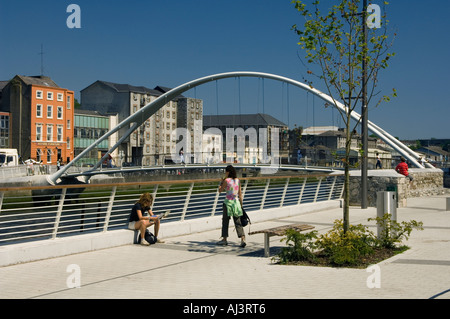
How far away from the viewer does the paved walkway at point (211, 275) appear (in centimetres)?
708

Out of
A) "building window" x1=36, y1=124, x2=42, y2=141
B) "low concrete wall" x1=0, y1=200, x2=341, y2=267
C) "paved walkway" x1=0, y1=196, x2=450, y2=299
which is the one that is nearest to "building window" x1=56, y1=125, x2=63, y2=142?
"building window" x1=36, y1=124, x2=42, y2=141

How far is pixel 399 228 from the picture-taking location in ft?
34.5

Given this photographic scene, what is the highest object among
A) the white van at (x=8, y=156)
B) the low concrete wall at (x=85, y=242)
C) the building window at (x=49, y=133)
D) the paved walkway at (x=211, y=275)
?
the building window at (x=49, y=133)

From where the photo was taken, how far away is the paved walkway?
7082mm

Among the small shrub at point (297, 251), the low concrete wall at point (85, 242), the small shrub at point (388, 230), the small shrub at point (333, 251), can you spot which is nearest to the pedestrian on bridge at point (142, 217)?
the low concrete wall at point (85, 242)

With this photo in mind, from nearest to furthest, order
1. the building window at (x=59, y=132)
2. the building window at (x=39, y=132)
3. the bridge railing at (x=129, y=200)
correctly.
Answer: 1. the bridge railing at (x=129, y=200)
2. the building window at (x=39, y=132)
3. the building window at (x=59, y=132)

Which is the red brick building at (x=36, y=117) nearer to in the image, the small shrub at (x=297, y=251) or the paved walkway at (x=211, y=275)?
the paved walkway at (x=211, y=275)

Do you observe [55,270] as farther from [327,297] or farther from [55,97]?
[55,97]

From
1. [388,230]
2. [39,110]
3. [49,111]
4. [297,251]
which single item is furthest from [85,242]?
[49,111]

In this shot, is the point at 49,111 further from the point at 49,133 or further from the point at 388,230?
the point at 388,230

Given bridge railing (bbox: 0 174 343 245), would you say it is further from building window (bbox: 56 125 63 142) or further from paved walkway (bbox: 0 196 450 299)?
building window (bbox: 56 125 63 142)

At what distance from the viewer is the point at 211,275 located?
27.3 ft

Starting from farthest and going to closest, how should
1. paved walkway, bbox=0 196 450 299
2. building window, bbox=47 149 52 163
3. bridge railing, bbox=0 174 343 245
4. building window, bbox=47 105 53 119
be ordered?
building window, bbox=47 105 53 119
building window, bbox=47 149 52 163
bridge railing, bbox=0 174 343 245
paved walkway, bbox=0 196 450 299
